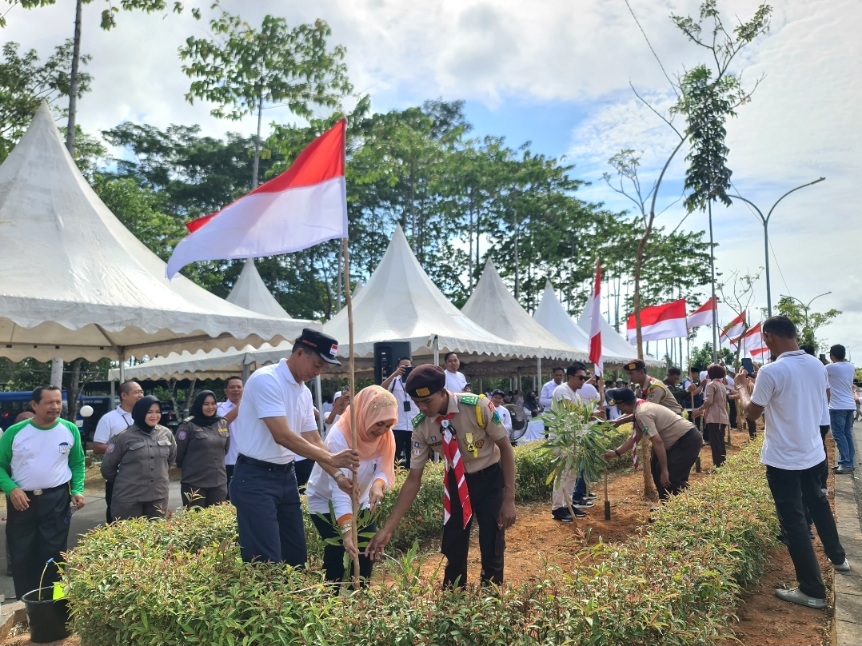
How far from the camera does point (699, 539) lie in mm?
4172

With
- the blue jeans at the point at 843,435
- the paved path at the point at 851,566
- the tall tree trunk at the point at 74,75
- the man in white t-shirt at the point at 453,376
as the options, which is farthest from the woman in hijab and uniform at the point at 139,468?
the blue jeans at the point at 843,435

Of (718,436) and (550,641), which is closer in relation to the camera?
(550,641)

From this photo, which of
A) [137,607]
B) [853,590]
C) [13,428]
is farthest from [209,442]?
[853,590]

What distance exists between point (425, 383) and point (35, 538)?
3.66m

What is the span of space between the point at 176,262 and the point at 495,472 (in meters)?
2.41

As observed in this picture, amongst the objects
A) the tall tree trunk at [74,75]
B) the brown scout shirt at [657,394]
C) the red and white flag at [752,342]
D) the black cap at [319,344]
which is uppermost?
the tall tree trunk at [74,75]

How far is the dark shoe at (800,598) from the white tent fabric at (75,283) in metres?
6.05

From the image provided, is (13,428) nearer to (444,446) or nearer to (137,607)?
(137,607)

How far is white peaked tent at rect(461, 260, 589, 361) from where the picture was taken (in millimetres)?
17094

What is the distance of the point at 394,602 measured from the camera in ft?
9.12

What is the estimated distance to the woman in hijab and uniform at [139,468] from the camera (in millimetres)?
5335

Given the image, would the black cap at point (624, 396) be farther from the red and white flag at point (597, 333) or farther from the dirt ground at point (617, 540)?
the red and white flag at point (597, 333)

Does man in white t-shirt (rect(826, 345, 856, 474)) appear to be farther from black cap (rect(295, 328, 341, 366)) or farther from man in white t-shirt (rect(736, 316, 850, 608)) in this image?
black cap (rect(295, 328, 341, 366))

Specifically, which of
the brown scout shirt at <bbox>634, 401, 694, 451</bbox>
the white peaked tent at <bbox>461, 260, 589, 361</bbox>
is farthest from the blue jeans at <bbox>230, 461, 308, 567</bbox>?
the white peaked tent at <bbox>461, 260, 589, 361</bbox>
